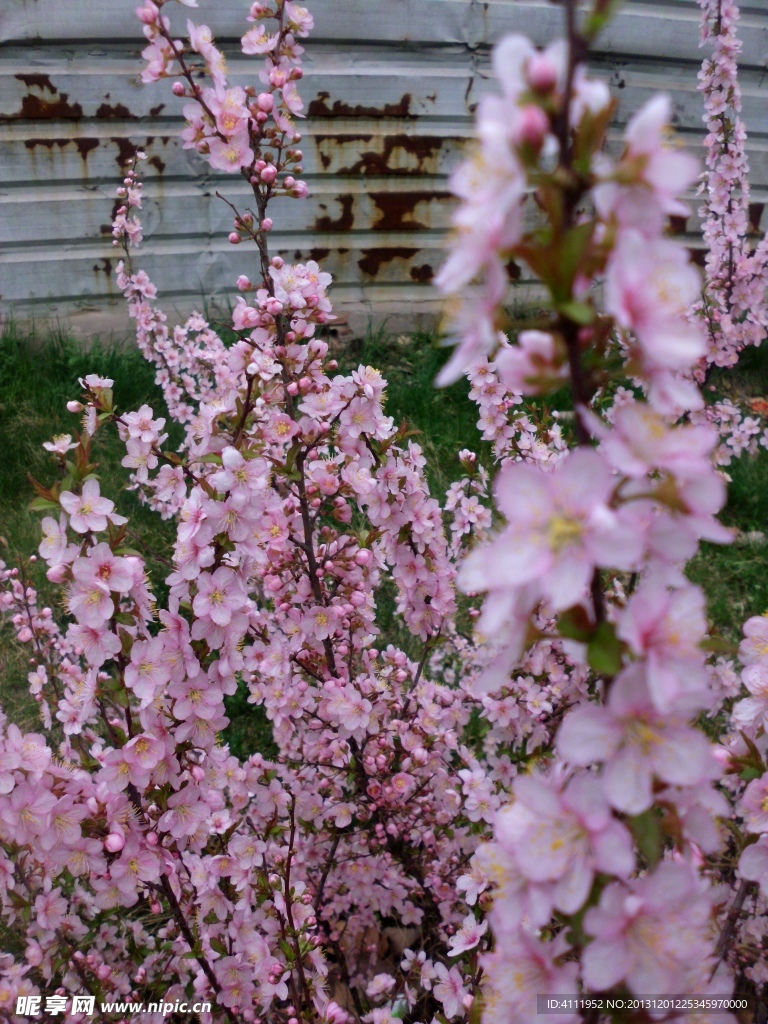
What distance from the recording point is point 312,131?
478 cm

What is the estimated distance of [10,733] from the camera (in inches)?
52.6

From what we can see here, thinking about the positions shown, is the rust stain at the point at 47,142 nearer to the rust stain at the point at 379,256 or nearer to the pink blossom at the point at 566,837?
the rust stain at the point at 379,256

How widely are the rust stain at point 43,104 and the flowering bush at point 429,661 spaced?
3278mm

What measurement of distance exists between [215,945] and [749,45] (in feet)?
19.5

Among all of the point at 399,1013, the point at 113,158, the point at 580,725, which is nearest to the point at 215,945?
the point at 399,1013

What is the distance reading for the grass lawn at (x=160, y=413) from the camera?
355cm

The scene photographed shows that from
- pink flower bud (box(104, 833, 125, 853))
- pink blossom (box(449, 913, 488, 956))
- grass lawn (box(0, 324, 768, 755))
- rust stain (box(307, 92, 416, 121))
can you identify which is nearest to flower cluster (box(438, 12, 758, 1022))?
pink blossom (box(449, 913, 488, 956))

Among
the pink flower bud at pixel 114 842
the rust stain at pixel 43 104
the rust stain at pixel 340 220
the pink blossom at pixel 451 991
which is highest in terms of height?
the rust stain at pixel 43 104

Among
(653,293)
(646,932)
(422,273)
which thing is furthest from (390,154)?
(646,932)

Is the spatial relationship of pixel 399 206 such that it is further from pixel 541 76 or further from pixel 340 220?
pixel 541 76

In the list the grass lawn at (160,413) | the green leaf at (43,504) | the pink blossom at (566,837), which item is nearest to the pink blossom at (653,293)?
the pink blossom at (566,837)

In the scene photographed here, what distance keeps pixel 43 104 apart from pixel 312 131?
5.03 ft

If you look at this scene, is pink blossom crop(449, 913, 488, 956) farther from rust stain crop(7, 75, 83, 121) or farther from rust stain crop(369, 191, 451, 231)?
rust stain crop(7, 75, 83, 121)

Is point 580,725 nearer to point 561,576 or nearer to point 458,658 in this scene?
point 561,576
